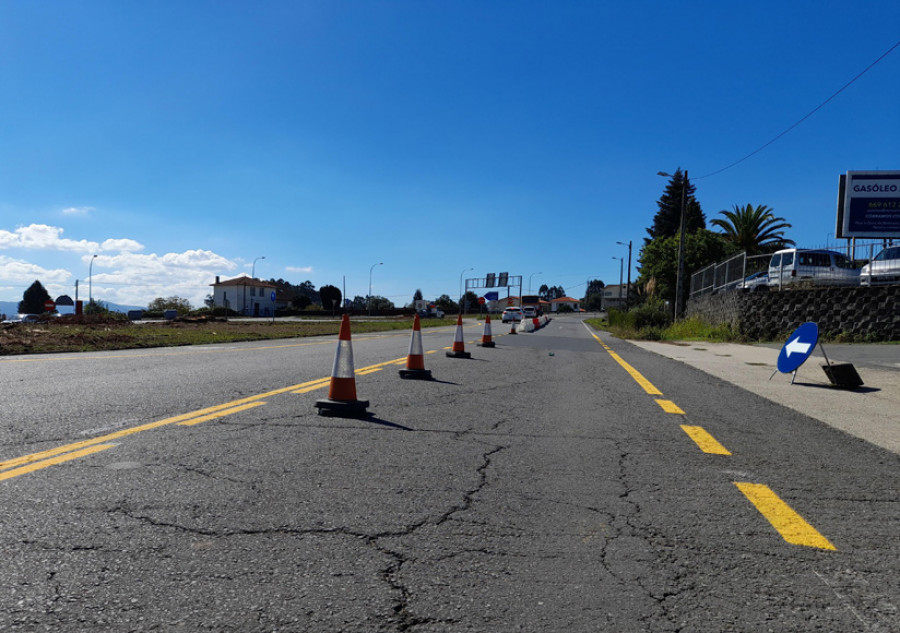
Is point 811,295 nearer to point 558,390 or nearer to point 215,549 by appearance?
point 558,390

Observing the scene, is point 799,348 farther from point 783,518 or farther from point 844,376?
point 783,518

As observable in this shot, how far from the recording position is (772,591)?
245 centimetres

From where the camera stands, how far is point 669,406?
24.1ft

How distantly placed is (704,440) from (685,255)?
2163 inches

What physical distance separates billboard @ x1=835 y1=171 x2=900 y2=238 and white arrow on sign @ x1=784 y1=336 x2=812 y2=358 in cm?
1871

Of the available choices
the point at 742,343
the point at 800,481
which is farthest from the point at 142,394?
the point at 742,343

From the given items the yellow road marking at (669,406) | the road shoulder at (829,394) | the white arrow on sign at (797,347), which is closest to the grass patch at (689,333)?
the road shoulder at (829,394)

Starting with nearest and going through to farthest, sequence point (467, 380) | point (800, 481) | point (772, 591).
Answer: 1. point (772, 591)
2. point (800, 481)
3. point (467, 380)

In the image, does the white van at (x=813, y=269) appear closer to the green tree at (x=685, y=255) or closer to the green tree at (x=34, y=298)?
the green tree at (x=685, y=255)

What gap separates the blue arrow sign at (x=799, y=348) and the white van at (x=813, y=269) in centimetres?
1240

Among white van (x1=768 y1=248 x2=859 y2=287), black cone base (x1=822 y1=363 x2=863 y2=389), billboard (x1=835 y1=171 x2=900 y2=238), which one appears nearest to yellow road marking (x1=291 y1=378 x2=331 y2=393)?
black cone base (x1=822 y1=363 x2=863 y2=389)

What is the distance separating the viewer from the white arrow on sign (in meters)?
9.24

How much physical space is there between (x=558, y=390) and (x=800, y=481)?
15.2 ft

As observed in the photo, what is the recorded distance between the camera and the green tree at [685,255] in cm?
5575
